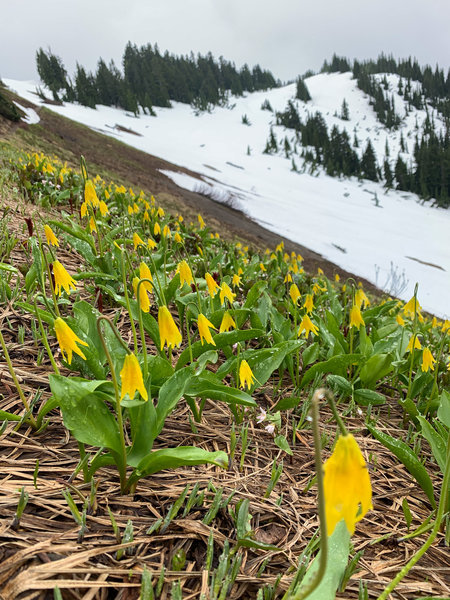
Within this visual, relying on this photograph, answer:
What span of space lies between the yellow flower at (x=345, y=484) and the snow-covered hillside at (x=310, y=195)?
9549mm

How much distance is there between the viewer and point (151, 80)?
216 feet


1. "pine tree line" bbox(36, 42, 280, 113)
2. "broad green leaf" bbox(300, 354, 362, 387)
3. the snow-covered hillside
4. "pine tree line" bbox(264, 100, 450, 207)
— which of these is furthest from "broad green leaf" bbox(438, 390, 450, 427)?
"pine tree line" bbox(36, 42, 280, 113)

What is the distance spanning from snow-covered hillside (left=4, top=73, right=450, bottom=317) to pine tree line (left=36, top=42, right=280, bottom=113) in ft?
11.9

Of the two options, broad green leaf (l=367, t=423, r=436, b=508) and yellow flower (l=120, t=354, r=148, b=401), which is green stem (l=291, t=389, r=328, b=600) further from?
broad green leaf (l=367, t=423, r=436, b=508)

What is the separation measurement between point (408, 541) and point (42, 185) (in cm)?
451

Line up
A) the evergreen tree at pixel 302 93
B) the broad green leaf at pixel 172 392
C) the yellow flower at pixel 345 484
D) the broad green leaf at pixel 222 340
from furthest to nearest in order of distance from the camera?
the evergreen tree at pixel 302 93
the broad green leaf at pixel 222 340
the broad green leaf at pixel 172 392
the yellow flower at pixel 345 484

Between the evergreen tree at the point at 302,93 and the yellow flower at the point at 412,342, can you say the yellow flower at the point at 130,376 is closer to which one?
the yellow flower at the point at 412,342

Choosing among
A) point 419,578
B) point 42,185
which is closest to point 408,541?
point 419,578

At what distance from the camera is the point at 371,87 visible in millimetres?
85188

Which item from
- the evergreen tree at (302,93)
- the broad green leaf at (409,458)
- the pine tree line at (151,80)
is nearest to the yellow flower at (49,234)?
the broad green leaf at (409,458)

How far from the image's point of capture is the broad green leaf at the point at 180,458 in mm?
945

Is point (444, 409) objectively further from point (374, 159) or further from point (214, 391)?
point (374, 159)

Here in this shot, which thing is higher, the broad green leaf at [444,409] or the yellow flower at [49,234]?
the yellow flower at [49,234]

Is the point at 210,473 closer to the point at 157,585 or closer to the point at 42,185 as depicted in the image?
the point at 157,585
